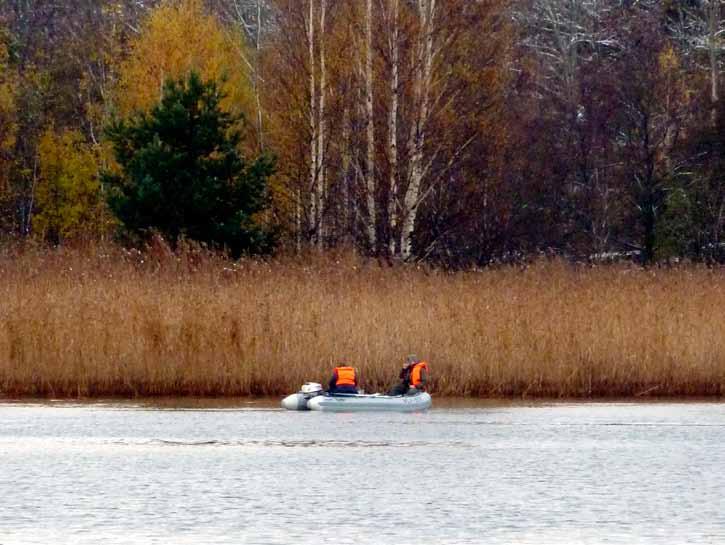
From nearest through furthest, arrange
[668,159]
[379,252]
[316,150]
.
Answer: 1. [379,252]
2. [316,150]
3. [668,159]

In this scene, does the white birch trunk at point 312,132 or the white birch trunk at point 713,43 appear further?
the white birch trunk at point 713,43

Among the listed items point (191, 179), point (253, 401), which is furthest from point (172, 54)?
point (253, 401)

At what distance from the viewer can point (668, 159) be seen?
49.6 m

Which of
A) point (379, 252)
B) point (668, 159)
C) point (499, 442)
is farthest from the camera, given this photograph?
point (668, 159)

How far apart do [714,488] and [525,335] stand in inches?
337

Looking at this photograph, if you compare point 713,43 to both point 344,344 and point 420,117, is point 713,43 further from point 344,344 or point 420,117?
point 344,344

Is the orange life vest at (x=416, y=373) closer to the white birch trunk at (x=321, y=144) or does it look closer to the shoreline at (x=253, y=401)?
the shoreline at (x=253, y=401)

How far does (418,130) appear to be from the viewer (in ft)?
120

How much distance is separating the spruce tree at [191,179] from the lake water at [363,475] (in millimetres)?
12069

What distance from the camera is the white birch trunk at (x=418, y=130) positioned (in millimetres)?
36500

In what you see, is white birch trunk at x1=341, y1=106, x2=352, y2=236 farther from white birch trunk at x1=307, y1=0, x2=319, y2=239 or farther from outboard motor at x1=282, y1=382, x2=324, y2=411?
outboard motor at x1=282, y1=382, x2=324, y2=411

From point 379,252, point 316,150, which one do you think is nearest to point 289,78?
point 316,150

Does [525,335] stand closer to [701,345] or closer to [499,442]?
[701,345]

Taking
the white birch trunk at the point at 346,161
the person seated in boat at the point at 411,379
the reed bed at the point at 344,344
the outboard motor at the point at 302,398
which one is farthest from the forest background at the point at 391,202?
the outboard motor at the point at 302,398
